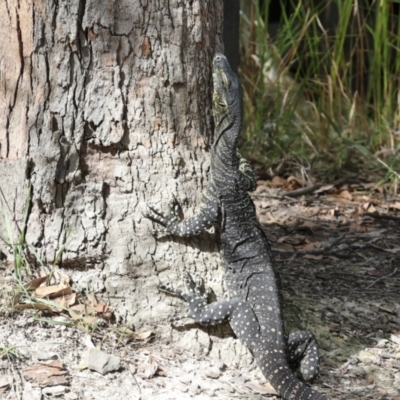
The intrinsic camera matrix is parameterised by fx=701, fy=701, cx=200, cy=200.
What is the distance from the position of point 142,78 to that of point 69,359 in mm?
1671

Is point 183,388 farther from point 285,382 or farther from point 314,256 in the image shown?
point 314,256

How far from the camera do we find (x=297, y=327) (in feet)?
15.9

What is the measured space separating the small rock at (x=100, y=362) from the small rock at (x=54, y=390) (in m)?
0.23

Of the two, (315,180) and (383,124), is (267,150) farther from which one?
(383,124)

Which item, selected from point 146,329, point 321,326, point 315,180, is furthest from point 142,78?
point 315,180

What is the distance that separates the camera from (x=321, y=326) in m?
4.90

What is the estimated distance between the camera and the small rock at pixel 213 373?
4215mm

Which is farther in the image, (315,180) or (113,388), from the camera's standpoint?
(315,180)

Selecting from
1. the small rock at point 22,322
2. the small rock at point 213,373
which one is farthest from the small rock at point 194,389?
the small rock at point 22,322

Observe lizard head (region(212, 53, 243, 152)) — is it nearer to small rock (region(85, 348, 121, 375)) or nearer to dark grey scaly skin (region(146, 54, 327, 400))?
dark grey scaly skin (region(146, 54, 327, 400))

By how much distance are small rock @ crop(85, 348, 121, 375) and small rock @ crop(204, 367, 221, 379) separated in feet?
1.84

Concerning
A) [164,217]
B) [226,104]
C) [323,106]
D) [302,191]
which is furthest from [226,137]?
[323,106]

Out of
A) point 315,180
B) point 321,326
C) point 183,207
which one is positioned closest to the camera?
point 183,207

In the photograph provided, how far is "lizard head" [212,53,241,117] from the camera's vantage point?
4367 mm
